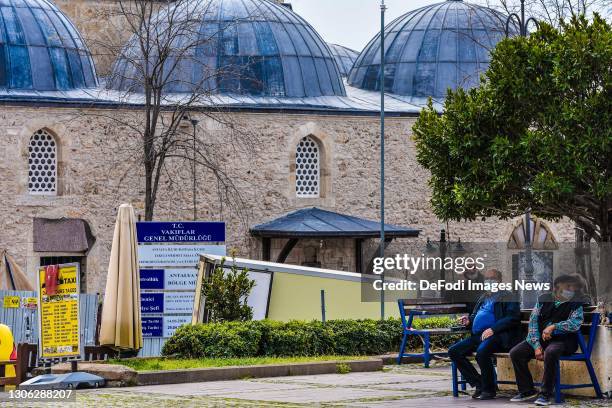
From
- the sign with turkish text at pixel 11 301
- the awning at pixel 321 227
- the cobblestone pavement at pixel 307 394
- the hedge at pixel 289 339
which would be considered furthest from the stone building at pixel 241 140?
the cobblestone pavement at pixel 307 394

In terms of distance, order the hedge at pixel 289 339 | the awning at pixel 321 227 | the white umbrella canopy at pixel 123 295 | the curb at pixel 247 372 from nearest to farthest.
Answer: the curb at pixel 247 372
the white umbrella canopy at pixel 123 295
the hedge at pixel 289 339
the awning at pixel 321 227

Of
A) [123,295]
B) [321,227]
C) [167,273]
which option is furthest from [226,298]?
[321,227]

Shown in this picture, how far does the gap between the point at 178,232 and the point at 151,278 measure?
83 centimetres

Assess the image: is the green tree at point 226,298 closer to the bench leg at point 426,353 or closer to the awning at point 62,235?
the bench leg at point 426,353

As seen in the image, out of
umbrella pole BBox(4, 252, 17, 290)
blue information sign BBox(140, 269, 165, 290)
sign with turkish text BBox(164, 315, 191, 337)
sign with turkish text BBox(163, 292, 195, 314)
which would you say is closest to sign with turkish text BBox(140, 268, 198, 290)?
blue information sign BBox(140, 269, 165, 290)

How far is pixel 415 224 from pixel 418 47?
5.61 meters

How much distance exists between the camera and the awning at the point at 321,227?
36969 mm

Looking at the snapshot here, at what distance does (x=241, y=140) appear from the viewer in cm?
3750

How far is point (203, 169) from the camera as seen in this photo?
121ft

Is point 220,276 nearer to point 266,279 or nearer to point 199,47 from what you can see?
point 266,279

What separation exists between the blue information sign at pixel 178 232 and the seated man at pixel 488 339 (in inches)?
330

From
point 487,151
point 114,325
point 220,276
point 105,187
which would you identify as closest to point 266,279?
point 220,276

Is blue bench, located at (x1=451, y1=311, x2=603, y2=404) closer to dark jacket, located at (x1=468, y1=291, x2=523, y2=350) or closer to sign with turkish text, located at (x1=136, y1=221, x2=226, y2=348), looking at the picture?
dark jacket, located at (x1=468, y1=291, x2=523, y2=350)

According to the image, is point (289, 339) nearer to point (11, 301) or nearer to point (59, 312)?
point (59, 312)
